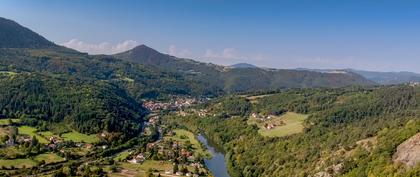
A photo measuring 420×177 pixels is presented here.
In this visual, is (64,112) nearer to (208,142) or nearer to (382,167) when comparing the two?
(208,142)

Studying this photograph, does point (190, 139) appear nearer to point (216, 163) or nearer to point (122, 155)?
point (216, 163)

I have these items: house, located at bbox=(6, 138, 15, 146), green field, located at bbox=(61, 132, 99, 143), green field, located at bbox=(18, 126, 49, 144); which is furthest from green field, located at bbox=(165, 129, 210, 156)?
house, located at bbox=(6, 138, 15, 146)

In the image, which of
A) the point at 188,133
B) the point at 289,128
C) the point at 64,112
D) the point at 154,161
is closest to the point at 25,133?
the point at 64,112

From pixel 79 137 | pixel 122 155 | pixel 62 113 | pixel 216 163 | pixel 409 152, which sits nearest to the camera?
pixel 409 152

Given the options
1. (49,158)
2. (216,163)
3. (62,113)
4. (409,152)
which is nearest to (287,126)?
(216,163)

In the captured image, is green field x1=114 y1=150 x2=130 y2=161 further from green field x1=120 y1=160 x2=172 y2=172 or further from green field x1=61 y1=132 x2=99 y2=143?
green field x1=61 y1=132 x2=99 y2=143

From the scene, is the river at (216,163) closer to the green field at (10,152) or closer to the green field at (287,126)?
the green field at (287,126)
